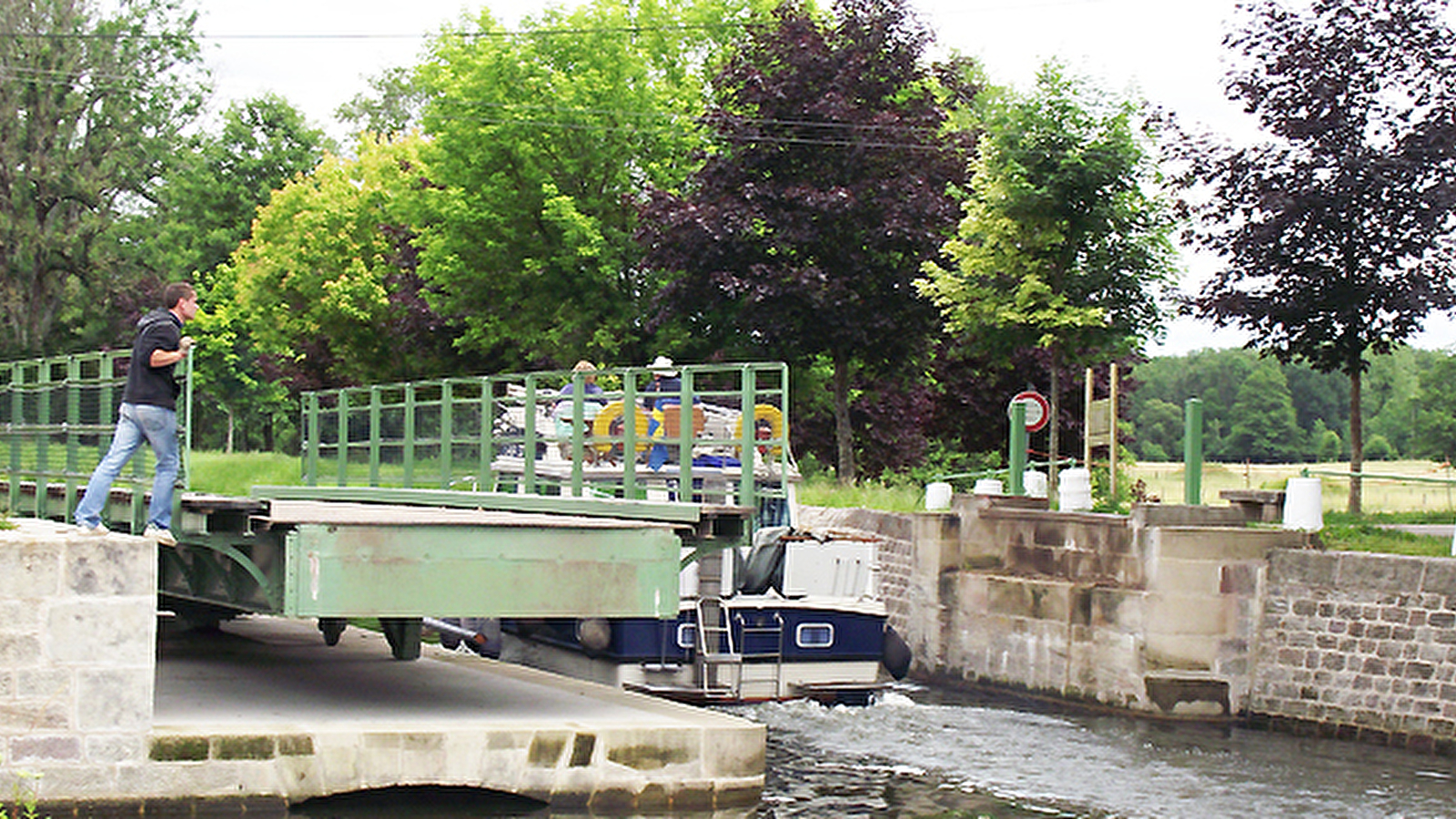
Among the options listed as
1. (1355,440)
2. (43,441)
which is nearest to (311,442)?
(43,441)

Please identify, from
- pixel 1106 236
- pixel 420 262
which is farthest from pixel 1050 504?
pixel 420 262

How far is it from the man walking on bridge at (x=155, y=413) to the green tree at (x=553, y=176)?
21.9 metres

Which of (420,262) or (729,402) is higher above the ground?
(420,262)

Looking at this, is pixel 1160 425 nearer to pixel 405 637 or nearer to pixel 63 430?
pixel 405 637

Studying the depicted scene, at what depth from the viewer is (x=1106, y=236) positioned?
89.0 feet

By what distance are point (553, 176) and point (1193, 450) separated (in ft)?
59.8

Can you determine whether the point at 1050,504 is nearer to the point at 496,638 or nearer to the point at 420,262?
the point at 496,638

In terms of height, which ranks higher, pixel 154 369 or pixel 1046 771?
pixel 154 369

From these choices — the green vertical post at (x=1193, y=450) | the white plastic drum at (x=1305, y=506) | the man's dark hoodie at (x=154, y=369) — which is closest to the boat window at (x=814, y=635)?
the green vertical post at (x=1193, y=450)

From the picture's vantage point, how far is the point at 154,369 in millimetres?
12672

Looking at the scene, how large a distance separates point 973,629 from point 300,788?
13.4 meters

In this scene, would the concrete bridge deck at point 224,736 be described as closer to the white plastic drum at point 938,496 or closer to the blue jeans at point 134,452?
the blue jeans at point 134,452

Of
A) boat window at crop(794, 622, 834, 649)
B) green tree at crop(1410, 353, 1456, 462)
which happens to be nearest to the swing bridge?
boat window at crop(794, 622, 834, 649)

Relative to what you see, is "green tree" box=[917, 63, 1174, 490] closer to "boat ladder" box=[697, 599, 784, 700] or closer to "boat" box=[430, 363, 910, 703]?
"boat" box=[430, 363, 910, 703]
